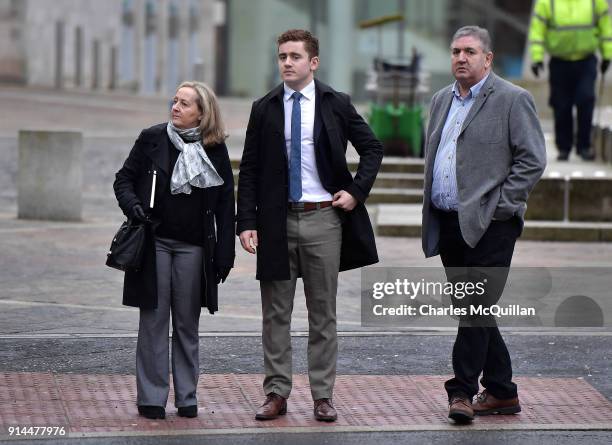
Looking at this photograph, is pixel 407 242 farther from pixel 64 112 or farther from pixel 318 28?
pixel 318 28

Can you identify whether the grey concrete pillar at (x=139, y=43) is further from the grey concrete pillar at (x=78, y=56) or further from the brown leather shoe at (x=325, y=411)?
the brown leather shoe at (x=325, y=411)

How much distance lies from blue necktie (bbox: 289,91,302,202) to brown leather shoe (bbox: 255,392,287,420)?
36.3 inches

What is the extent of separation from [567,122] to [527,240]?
84.5 inches

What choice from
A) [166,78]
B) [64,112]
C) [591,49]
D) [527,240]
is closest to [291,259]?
[527,240]

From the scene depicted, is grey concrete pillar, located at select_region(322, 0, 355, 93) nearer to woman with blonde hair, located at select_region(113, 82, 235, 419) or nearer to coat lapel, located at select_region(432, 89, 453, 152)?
coat lapel, located at select_region(432, 89, 453, 152)

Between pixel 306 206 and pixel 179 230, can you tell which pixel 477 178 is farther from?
pixel 179 230

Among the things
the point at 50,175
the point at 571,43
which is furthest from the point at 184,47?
the point at 571,43

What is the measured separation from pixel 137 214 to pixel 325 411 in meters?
1.24

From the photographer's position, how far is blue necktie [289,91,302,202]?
702 cm

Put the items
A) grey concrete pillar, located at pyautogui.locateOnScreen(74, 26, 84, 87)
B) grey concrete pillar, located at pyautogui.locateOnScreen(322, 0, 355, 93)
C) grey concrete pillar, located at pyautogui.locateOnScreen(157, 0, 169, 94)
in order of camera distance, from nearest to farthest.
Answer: grey concrete pillar, located at pyautogui.locateOnScreen(74, 26, 84, 87), grey concrete pillar, located at pyautogui.locateOnScreen(322, 0, 355, 93), grey concrete pillar, located at pyautogui.locateOnScreen(157, 0, 169, 94)

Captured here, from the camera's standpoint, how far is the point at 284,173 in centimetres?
701

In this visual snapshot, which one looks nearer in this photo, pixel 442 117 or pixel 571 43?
pixel 442 117

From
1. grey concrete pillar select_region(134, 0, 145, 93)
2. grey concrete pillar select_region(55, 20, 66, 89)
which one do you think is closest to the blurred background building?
grey concrete pillar select_region(55, 20, 66, 89)

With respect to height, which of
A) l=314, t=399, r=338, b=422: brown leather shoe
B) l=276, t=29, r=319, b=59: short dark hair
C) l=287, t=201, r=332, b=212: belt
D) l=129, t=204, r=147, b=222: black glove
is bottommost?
l=314, t=399, r=338, b=422: brown leather shoe
